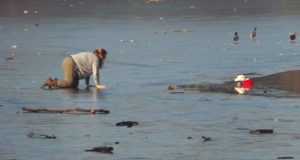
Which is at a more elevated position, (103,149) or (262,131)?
(262,131)

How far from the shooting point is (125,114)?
18781 millimetres

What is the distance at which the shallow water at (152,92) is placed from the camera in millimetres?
15227

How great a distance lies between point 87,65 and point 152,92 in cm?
154

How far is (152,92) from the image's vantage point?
2217 cm

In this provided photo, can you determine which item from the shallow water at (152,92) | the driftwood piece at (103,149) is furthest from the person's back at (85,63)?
the driftwood piece at (103,149)

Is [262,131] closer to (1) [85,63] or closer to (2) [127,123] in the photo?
(2) [127,123]

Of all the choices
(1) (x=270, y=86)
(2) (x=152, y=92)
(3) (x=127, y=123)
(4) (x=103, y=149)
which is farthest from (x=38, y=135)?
(1) (x=270, y=86)

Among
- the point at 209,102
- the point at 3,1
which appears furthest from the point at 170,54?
the point at 3,1

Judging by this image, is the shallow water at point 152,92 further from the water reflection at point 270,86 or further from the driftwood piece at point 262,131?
the water reflection at point 270,86

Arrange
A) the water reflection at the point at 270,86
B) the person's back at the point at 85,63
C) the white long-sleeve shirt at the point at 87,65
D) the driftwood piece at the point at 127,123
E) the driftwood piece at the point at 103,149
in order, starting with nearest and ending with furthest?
the driftwood piece at the point at 103,149
the driftwood piece at the point at 127,123
the water reflection at the point at 270,86
the white long-sleeve shirt at the point at 87,65
the person's back at the point at 85,63

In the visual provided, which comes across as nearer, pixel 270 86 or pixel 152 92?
pixel 152 92

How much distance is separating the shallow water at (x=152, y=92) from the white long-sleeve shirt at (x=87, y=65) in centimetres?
33

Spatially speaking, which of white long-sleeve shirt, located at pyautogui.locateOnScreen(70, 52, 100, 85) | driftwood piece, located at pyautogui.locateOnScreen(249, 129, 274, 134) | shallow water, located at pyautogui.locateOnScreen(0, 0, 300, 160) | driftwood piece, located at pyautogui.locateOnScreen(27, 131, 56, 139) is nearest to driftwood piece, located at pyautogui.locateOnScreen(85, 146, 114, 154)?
shallow water, located at pyautogui.locateOnScreen(0, 0, 300, 160)

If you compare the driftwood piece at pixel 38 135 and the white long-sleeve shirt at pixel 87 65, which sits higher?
the white long-sleeve shirt at pixel 87 65
